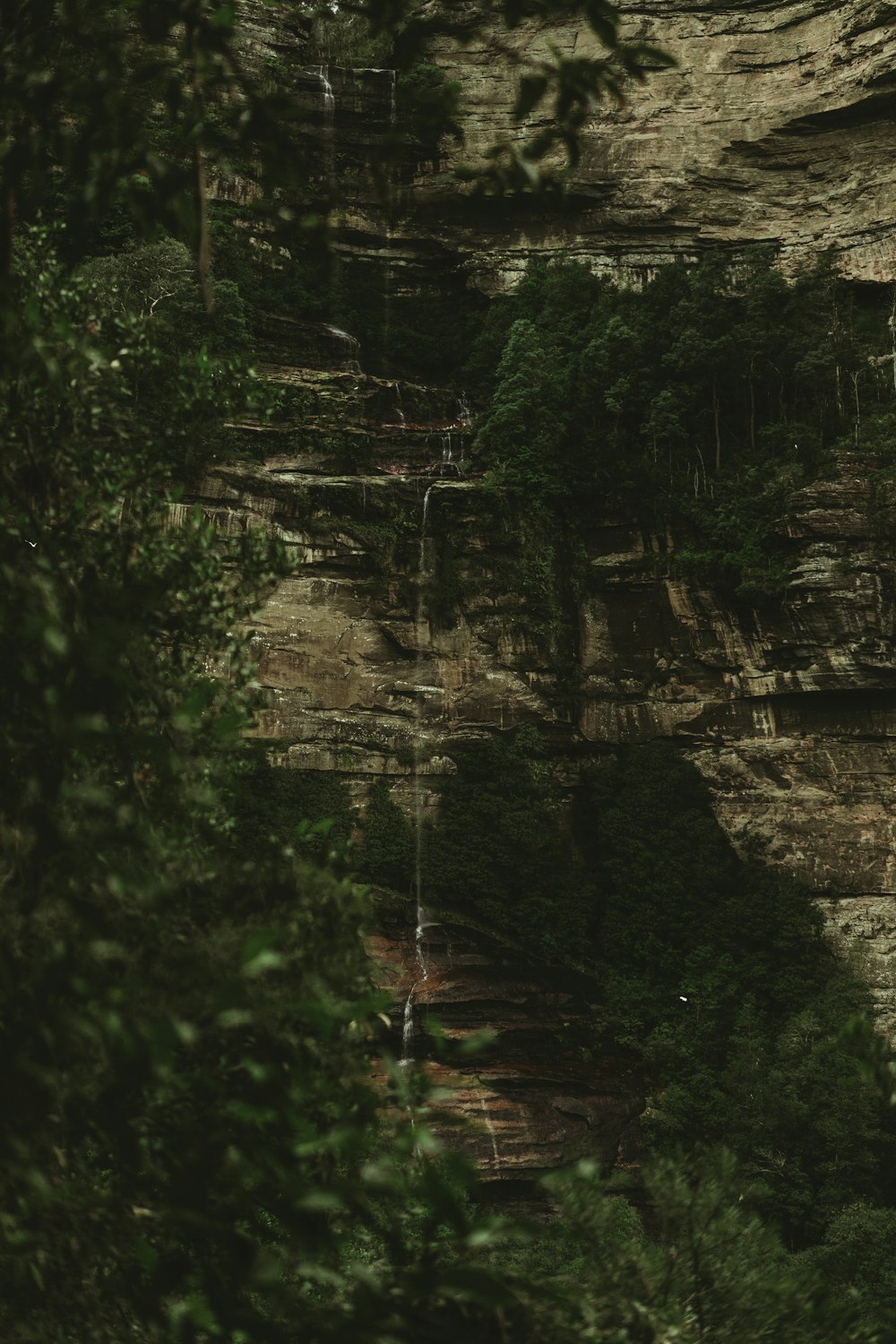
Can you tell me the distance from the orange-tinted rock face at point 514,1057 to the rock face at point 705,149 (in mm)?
15947

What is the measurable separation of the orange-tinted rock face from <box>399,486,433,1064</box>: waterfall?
8 centimetres

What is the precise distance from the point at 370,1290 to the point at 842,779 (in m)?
23.4

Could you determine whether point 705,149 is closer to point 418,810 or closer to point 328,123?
point 328,123

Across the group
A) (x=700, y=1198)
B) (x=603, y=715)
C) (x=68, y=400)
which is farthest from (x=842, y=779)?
(x=68, y=400)

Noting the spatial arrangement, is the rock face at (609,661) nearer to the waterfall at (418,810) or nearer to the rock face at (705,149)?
the waterfall at (418,810)

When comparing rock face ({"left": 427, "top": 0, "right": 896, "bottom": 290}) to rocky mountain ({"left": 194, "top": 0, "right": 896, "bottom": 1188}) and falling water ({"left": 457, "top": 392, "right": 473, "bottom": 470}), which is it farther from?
falling water ({"left": 457, "top": 392, "right": 473, "bottom": 470})

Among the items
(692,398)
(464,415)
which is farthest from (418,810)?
(692,398)

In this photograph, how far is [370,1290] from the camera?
107 inches

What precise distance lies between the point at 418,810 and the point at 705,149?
17.3 metres

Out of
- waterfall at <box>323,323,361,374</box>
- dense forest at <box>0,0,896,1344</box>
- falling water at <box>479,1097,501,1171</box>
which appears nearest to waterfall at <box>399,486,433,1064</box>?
falling water at <box>479,1097,501,1171</box>

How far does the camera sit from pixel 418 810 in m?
25.5

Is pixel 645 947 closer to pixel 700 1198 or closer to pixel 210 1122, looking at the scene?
pixel 700 1198

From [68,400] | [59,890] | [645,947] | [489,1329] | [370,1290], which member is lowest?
[645,947]

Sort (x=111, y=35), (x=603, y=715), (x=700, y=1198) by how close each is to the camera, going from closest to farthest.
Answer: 1. (x=111, y=35)
2. (x=700, y=1198)
3. (x=603, y=715)
